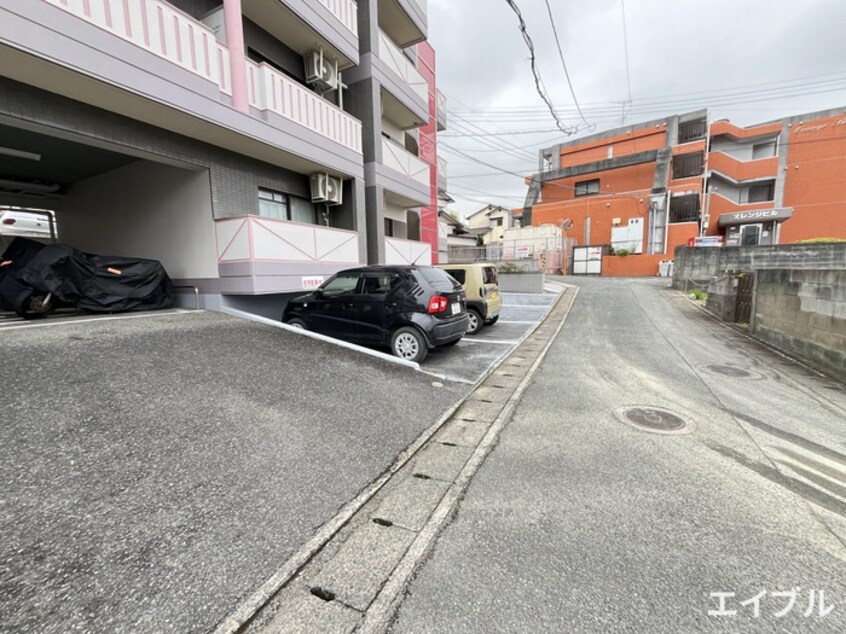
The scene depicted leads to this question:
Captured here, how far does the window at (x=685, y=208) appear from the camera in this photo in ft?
86.4

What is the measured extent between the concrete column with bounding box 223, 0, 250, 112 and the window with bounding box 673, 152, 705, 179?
31319 mm

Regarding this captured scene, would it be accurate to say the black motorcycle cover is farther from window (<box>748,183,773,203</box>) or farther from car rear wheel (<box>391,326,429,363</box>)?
window (<box>748,183,773,203</box>)

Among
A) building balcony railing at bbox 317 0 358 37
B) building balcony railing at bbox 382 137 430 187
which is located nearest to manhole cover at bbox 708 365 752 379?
building balcony railing at bbox 382 137 430 187

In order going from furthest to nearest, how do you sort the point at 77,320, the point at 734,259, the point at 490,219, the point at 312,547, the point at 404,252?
1. the point at 490,219
2. the point at 734,259
3. the point at 404,252
4. the point at 77,320
5. the point at 312,547

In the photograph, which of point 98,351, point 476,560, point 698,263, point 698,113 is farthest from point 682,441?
point 698,113

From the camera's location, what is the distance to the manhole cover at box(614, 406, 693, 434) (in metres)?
3.83

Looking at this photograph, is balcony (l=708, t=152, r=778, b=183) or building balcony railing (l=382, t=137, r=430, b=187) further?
balcony (l=708, t=152, r=778, b=183)

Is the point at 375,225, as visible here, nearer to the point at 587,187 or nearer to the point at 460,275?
the point at 460,275

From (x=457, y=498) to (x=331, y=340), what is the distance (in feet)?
13.2

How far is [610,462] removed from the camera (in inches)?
125

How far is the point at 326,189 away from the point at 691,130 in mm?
32229

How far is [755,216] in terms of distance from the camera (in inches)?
1064

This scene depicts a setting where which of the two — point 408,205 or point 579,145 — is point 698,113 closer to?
point 579,145

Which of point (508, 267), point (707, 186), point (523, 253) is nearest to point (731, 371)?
point (508, 267)
